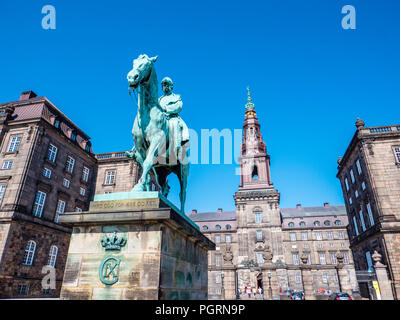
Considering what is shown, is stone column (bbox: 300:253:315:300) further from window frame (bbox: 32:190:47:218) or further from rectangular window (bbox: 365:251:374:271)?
window frame (bbox: 32:190:47:218)

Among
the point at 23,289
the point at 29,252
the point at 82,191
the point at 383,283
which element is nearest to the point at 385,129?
the point at 383,283

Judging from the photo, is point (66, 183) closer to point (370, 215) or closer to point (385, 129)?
point (370, 215)

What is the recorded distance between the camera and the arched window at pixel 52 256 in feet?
82.6

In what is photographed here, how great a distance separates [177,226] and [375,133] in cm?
3195

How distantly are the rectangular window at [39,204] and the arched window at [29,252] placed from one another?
2635mm

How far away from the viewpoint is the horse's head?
16.7 ft

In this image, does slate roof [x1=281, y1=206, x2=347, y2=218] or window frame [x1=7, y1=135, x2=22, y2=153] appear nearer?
window frame [x1=7, y1=135, x2=22, y2=153]

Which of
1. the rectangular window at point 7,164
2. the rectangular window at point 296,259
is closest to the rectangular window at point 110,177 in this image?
the rectangular window at point 7,164

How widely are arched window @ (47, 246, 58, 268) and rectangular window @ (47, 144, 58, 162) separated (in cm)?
915

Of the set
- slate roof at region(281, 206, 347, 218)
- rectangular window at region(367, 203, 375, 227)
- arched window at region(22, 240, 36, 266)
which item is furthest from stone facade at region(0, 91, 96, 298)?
slate roof at region(281, 206, 347, 218)

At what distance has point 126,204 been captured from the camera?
4.81 m

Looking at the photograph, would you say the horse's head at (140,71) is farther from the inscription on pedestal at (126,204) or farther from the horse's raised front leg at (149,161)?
the inscription on pedestal at (126,204)

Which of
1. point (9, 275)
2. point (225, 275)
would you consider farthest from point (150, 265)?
point (225, 275)
